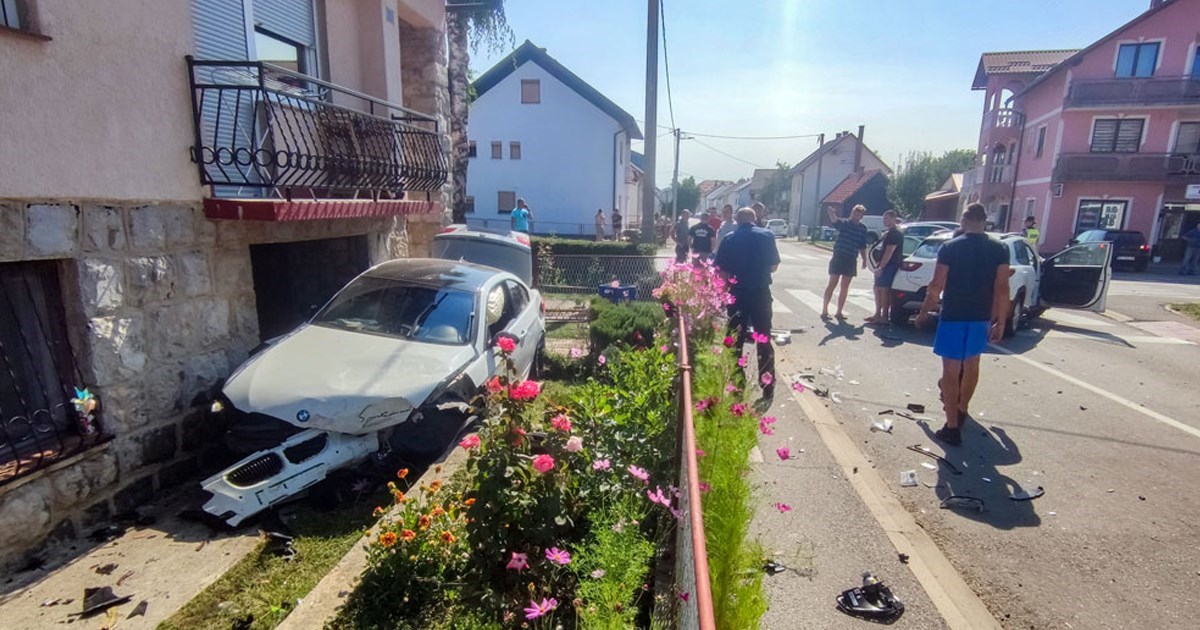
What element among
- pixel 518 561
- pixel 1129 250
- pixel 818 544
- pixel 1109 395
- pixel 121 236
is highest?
pixel 121 236

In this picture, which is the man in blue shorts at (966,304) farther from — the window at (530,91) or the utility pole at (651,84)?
the window at (530,91)

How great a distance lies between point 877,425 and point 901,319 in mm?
4810

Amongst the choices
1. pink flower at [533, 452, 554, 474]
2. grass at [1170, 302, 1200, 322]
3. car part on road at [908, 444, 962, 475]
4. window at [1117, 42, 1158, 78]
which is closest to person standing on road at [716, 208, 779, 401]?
car part on road at [908, 444, 962, 475]

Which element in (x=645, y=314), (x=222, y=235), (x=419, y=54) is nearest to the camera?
(x=222, y=235)

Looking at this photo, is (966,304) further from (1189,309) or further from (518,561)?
(1189,309)

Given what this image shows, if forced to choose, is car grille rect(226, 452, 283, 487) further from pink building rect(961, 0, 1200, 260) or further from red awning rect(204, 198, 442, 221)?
pink building rect(961, 0, 1200, 260)

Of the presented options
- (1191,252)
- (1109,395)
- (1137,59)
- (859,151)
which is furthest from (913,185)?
(1109,395)

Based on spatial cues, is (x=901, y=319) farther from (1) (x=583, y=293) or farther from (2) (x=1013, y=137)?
(2) (x=1013, y=137)

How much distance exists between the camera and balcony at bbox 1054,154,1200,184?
76.8 feet

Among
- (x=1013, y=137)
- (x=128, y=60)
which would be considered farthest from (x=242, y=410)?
(x=1013, y=137)

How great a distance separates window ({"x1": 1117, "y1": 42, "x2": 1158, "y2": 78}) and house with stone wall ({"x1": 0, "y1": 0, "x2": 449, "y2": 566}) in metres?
33.0

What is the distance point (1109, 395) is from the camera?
6203 mm

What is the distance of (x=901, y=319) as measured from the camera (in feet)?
30.8

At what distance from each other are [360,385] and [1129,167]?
3235 cm
